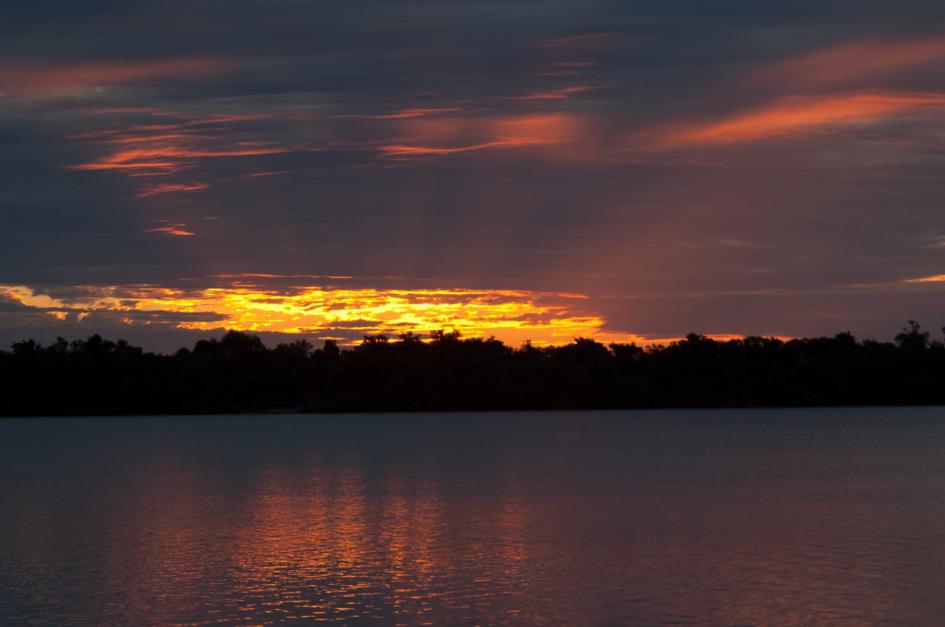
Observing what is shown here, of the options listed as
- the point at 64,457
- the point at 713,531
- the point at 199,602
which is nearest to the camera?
the point at 199,602

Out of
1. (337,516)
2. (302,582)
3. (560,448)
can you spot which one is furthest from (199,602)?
(560,448)

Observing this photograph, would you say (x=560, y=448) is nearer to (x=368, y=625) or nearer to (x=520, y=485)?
(x=520, y=485)

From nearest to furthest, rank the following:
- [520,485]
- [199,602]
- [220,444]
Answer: [199,602]
[520,485]
[220,444]

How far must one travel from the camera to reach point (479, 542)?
4219 centimetres

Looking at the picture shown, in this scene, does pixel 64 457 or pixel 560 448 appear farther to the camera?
pixel 560 448

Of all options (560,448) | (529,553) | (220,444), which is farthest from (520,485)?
(220,444)

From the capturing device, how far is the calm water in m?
30.4

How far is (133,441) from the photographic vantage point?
14588cm

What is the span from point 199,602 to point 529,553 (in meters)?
11.8

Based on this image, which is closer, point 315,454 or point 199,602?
point 199,602

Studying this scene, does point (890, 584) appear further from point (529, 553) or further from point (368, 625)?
point (368, 625)

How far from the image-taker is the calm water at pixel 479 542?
99.7ft

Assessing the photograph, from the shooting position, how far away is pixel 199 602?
31406 millimetres

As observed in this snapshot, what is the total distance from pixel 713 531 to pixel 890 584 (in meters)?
12.6
